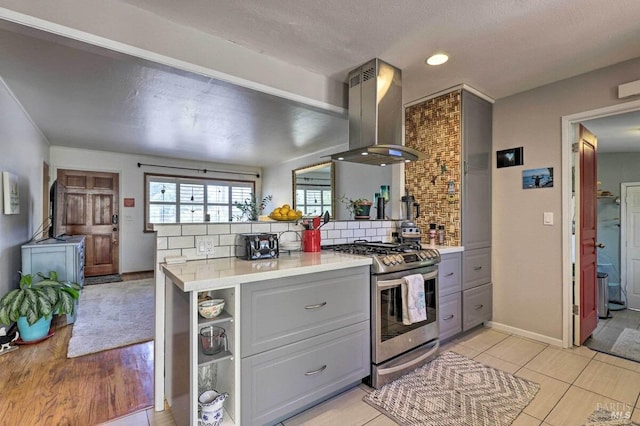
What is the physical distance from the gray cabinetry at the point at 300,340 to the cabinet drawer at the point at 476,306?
132 cm

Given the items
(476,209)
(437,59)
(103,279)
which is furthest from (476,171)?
(103,279)

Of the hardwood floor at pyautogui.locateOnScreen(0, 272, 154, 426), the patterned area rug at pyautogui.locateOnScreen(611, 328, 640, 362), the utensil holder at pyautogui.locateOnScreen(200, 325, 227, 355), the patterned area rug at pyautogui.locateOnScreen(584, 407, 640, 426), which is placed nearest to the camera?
the utensil holder at pyautogui.locateOnScreen(200, 325, 227, 355)

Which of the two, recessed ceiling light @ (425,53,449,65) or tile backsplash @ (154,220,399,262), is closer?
tile backsplash @ (154,220,399,262)

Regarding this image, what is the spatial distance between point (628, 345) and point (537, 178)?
1659mm

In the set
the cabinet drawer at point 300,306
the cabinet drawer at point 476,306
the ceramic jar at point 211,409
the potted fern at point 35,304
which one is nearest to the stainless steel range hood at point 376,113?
the cabinet drawer at point 300,306

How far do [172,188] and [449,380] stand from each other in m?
5.97

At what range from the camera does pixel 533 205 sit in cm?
291

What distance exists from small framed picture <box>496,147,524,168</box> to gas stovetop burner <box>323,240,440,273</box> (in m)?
1.39

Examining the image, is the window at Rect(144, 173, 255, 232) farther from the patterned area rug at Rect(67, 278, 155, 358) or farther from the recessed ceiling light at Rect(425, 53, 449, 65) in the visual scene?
the recessed ceiling light at Rect(425, 53, 449, 65)

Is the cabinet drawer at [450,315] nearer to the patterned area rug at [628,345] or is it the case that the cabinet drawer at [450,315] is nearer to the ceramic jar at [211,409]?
the patterned area rug at [628,345]

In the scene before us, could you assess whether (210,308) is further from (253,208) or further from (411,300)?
(253,208)

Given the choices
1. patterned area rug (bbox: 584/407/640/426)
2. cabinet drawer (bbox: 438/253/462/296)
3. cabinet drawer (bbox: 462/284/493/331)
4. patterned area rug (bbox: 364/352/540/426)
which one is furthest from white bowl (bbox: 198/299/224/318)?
cabinet drawer (bbox: 462/284/493/331)

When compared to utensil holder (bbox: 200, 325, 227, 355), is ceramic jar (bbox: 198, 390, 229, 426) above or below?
below

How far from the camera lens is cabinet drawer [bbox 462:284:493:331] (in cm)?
284
